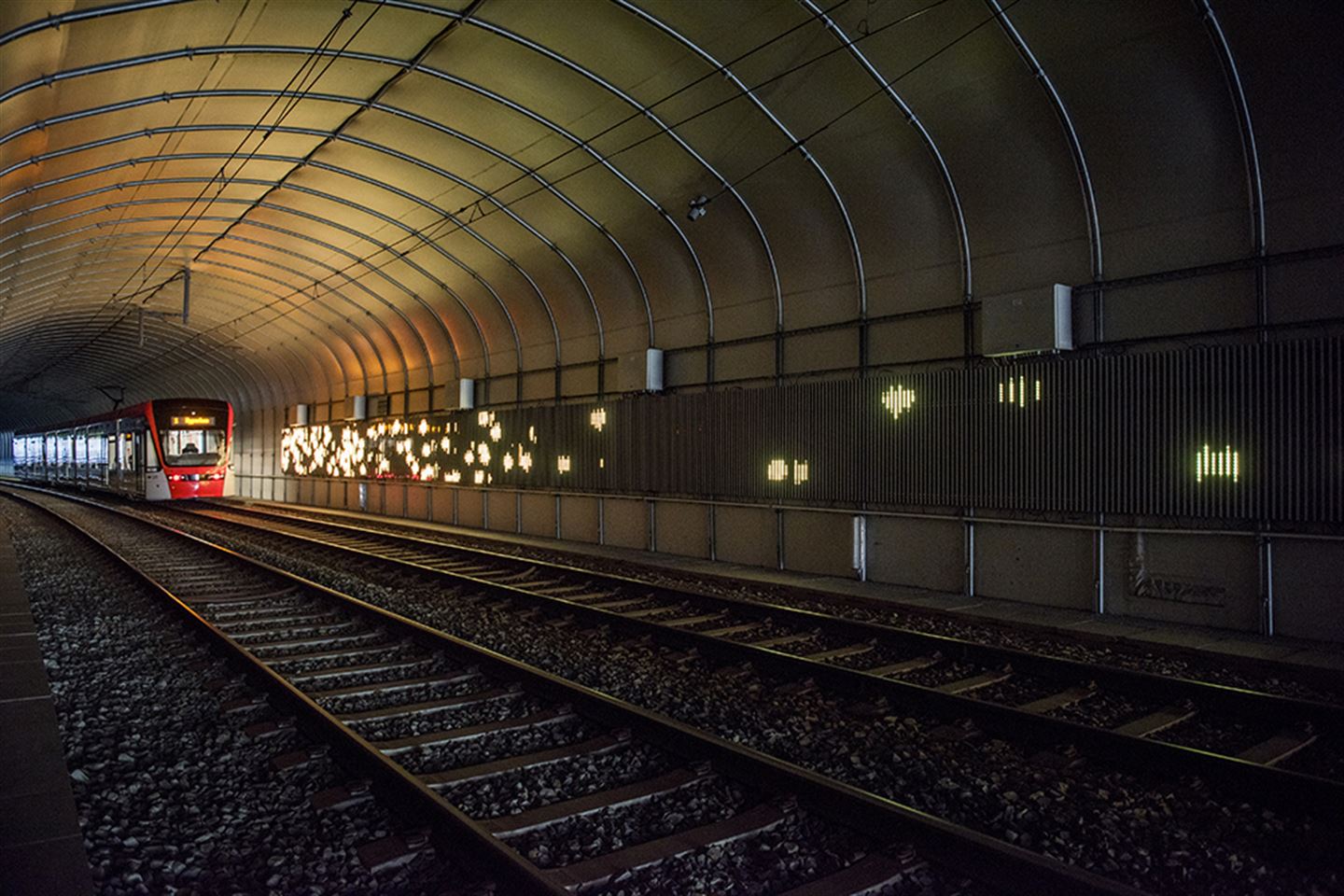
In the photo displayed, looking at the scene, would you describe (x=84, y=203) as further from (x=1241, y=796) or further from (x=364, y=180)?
(x=1241, y=796)

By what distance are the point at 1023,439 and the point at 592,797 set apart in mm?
8453

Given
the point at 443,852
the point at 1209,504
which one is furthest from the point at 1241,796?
the point at 1209,504

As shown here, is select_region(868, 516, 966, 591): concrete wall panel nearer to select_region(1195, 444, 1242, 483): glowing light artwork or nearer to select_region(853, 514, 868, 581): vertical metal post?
select_region(853, 514, 868, 581): vertical metal post

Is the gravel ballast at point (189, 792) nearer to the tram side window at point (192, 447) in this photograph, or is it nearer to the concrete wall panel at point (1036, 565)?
the concrete wall panel at point (1036, 565)

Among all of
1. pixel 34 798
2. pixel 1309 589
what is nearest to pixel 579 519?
pixel 1309 589

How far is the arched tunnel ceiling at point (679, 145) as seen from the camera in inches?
376

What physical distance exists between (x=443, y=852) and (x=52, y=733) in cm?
354

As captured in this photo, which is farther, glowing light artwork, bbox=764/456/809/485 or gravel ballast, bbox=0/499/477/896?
glowing light artwork, bbox=764/456/809/485

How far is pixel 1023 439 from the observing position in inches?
443

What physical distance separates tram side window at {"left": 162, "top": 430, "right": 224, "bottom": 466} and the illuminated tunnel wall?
55.6 feet

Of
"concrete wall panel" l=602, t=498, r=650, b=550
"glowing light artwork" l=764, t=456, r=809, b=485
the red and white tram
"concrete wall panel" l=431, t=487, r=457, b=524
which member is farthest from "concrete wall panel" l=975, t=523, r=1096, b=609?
the red and white tram

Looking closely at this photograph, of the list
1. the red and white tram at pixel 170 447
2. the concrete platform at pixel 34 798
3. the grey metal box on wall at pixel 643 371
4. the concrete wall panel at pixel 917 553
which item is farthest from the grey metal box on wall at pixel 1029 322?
the red and white tram at pixel 170 447

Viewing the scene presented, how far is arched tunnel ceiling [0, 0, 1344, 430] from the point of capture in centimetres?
955

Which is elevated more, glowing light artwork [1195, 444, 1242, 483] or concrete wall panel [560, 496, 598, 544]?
glowing light artwork [1195, 444, 1242, 483]
